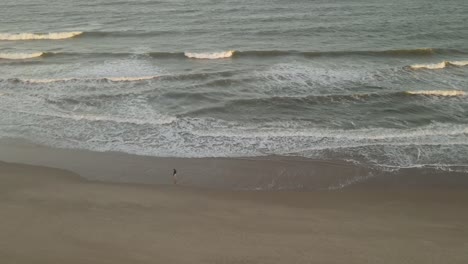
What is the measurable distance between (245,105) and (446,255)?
10.8 metres

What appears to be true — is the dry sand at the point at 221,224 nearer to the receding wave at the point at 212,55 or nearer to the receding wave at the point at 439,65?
the receding wave at the point at 439,65

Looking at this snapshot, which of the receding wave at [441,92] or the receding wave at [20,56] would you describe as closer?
the receding wave at [441,92]

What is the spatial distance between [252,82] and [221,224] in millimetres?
11772

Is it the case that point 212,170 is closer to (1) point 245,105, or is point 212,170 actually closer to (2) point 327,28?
(1) point 245,105

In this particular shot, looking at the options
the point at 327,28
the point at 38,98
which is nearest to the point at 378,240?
the point at 38,98

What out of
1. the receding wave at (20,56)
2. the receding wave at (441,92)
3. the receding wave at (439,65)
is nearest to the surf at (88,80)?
the receding wave at (20,56)

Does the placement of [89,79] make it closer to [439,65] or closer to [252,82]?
[252,82]

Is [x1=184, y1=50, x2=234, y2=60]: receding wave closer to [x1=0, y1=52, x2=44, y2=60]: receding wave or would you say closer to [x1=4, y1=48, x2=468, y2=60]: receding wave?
[x1=4, y1=48, x2=468, y2=60]: receding wave

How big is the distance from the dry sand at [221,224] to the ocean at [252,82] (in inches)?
92.3

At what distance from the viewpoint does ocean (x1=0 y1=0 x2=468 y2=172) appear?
1588cm

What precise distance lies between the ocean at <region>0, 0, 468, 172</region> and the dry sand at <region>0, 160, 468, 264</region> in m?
2.34

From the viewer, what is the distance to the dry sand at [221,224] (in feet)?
33.0

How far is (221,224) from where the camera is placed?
11.2 m

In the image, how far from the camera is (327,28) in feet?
97.9
